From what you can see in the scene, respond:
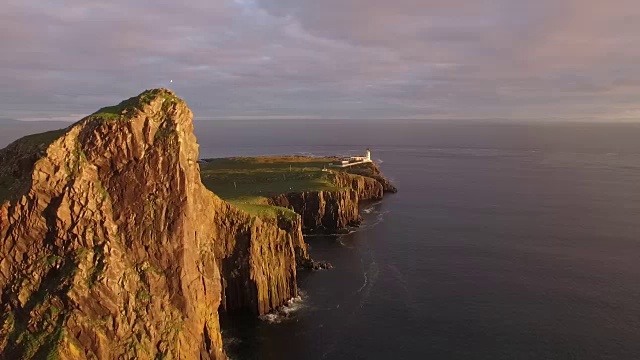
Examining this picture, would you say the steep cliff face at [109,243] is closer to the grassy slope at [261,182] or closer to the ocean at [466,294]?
the ocean at [466,294]

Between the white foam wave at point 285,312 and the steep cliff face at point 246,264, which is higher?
the steep cliff face at point 246,264

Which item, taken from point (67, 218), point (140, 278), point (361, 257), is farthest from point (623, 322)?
point (67, 218)

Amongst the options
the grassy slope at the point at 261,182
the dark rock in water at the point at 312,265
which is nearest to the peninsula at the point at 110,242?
the dark rock in water at the point at 312,265

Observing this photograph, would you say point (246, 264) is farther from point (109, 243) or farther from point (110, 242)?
point (109, 243)

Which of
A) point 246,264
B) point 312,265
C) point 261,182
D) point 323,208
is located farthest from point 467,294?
point 261,182

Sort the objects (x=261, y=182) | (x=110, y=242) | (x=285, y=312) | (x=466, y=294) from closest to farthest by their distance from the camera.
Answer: (x=110, y=242)
(x=285, y=312)
(x=466, y=294)
(x=261, y=182)

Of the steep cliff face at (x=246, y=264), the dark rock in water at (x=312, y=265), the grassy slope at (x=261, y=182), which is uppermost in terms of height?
the grassy slope at (x=261, y=182)

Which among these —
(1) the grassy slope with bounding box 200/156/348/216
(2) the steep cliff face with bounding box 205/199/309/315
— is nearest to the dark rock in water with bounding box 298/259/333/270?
(2) the steep cliff face with bounding box 205/199/309/315
